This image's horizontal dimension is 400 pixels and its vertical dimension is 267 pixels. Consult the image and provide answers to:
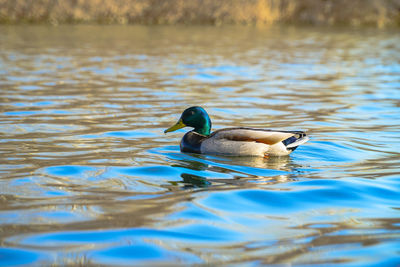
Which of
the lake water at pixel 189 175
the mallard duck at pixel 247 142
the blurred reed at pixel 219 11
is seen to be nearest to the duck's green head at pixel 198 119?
the mallard duck at pixel 247 142

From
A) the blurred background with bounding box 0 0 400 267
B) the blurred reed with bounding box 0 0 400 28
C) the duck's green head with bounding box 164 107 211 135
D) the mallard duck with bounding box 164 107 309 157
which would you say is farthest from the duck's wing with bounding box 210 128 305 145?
the blurred reed with bounding box 0 0 400 28

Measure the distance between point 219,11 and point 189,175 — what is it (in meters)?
37.3

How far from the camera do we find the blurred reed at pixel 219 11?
40.6 meters

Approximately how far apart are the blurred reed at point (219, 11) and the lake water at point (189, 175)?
2566 cm

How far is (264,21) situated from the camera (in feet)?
140

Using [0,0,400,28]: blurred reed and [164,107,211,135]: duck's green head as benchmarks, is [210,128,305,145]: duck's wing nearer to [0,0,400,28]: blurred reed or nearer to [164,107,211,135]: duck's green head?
[164,107,211,135]: duck's green head

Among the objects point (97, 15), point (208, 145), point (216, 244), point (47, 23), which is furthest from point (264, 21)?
point (216, 244)

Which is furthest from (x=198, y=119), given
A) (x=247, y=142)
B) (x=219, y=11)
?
(x=219, y=11)

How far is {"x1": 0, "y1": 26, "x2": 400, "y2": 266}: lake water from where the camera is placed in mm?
4215

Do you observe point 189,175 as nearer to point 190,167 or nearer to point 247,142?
point 190,167

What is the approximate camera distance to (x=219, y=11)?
42719 mm

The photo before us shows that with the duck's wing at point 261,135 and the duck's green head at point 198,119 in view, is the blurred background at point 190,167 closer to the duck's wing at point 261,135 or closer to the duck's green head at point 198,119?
the duck's wing at point 261,135

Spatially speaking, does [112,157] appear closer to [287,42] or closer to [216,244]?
[216,244]

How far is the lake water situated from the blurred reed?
84.2 ft
